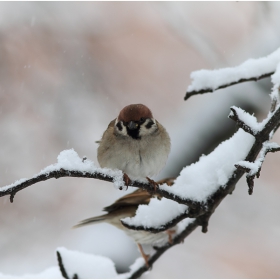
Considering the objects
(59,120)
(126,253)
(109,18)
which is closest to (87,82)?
(59,120)

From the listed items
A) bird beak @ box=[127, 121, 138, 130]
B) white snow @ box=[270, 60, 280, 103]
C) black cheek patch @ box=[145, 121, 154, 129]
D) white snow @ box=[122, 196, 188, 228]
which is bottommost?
white snow @ box=[122, 196, 188, 228]

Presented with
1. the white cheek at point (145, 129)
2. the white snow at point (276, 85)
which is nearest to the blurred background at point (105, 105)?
the white cheek at point (145, 129)

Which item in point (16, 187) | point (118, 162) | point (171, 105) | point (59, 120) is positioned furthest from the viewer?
point (171, 105)

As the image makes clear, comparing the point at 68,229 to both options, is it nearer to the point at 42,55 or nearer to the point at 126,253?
the point at 126,253

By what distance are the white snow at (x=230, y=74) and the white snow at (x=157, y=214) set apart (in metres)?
0.49

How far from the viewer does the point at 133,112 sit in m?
2.33

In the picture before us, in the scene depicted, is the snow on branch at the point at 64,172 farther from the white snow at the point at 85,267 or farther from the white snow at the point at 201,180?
the white snow at the point at 85,267

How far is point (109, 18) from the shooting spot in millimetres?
4609

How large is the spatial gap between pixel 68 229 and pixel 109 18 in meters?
2.31

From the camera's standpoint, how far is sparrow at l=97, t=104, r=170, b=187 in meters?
2.35

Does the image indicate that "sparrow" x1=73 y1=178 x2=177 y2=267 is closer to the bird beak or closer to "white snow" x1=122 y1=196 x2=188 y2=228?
the bird beak

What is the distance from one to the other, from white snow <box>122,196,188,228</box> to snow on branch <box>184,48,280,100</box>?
48 cm

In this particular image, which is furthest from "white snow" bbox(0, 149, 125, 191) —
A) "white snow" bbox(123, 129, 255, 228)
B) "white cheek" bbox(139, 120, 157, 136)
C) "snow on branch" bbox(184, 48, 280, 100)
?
"white cheek" bbox(139, 120, 157, 136)

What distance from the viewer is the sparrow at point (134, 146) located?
7.70 feet
